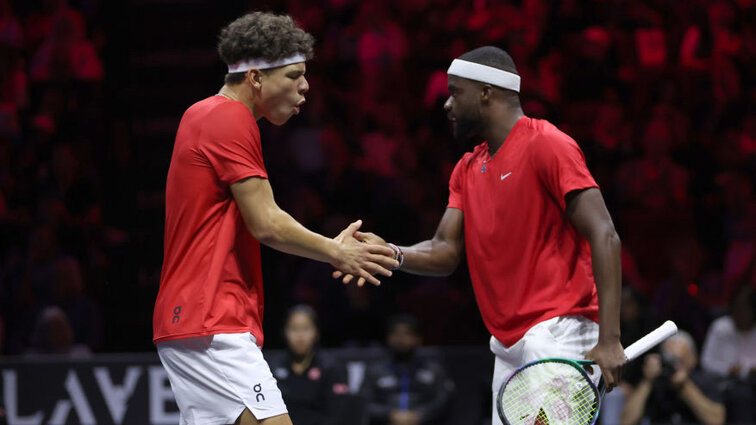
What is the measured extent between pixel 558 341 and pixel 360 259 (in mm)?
828

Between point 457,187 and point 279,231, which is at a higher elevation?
point 279,231

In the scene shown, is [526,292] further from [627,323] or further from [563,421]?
[627,323]

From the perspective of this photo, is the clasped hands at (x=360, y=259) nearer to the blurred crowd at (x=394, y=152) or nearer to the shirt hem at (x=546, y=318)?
the shirt hem at (x=546, y=318)

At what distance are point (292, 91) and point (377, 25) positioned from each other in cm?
647

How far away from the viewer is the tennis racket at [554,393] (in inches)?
142

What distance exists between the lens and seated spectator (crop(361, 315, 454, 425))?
7503mm

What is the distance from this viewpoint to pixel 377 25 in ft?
33.0

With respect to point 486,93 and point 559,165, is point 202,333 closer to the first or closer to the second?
point 559,165

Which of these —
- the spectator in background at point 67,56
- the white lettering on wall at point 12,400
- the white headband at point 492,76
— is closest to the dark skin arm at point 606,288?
the white headband at point 492,76

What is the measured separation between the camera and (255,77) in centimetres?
369

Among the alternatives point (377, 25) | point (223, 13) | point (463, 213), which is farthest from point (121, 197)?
point (463, 213)

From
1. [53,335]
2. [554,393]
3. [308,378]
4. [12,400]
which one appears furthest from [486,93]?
[53,335]

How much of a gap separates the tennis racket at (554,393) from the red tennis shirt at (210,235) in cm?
96

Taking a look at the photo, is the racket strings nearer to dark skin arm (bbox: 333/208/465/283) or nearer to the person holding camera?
dark skin arm (bbox: 333/208/465/283)
